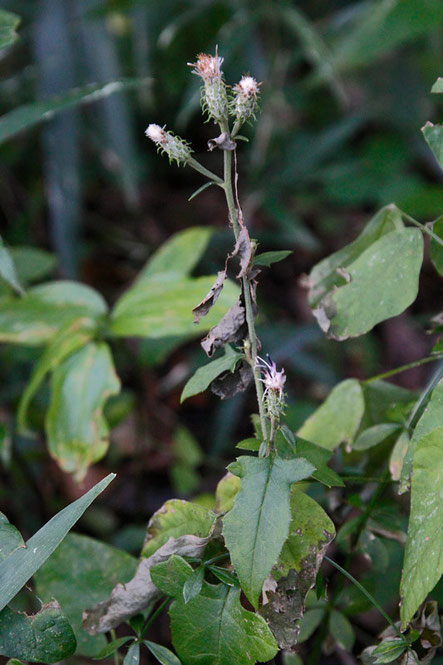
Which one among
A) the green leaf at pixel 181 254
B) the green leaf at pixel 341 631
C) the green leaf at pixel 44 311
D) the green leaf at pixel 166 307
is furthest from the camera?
the green leaf at pixel 181 254

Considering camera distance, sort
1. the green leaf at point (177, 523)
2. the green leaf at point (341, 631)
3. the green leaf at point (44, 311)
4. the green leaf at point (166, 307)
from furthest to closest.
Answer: the green leaf at point (44, 311), the green leaf at point (166, 307), the green leaf at point (341, 631), the green leaf at point (177, 523)

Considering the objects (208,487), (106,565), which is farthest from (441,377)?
(208,487)

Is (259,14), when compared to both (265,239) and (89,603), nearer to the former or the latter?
(265,239)

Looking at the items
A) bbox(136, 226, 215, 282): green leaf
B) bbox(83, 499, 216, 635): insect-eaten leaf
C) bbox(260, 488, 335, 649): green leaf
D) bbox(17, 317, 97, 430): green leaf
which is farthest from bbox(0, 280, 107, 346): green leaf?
bbox(260, 488, 335, 649): green leaf

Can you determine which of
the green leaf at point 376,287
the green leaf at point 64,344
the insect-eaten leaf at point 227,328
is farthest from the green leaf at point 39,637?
the green leaf at point 64,344

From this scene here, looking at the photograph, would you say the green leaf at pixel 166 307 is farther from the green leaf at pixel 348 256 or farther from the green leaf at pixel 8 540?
the green leaf at pixel 8 540

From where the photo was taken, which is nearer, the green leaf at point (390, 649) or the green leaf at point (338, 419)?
the green leaf at point (390, 649)

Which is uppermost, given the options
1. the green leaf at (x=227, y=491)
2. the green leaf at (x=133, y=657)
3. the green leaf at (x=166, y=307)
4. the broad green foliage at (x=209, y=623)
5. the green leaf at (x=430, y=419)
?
the green leaf at (x=166, y=307)

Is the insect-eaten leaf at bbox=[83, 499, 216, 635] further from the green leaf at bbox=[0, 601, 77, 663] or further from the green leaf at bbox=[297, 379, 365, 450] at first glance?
the green leaf at bbox=[297, 379, 365, 450]

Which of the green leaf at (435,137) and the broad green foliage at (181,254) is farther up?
the green leaf at (435,137)
